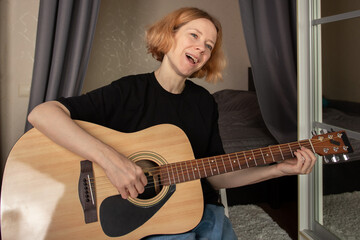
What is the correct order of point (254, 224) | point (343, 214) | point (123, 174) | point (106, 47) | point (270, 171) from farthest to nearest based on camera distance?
point (106, 47), point (254, 224), point (343, 214), point (270, 171), point (123, 174)

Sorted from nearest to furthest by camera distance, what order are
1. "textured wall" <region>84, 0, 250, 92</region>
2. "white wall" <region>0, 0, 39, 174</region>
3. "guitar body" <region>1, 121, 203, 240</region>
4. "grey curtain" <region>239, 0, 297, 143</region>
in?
"guitar body" <region>1, 121, 203, 240</region>, "white wall" <region>0, 0, 39, 174</region>, "grey curtain" <region>239, 0, 297, 143</region>, "textured wall" <region>84, 0, 250, 92</region>

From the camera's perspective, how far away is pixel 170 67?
134 centimetres

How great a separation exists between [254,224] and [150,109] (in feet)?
4.67

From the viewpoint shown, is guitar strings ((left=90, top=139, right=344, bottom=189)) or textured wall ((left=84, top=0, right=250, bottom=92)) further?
textured wall ((left=84, top=0, right=250, bottom=92))

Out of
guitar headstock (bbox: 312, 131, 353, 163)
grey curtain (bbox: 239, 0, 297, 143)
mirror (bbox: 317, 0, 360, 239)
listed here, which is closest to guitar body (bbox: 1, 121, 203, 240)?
guitar headstock (bbox: 312, 131, 353, 163)

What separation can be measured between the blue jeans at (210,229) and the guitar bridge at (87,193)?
21 centimetres

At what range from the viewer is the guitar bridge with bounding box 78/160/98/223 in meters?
1.07

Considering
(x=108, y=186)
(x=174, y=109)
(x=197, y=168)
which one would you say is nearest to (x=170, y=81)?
(x=174, y=109)

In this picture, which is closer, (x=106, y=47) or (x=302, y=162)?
(x=302, y=162)

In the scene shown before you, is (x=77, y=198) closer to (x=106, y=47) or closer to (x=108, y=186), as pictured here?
(x=108, y=186)

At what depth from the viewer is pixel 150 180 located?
1.15 metres

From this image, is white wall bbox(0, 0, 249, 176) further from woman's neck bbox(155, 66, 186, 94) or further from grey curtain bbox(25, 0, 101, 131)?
woman's neck bbox(155, 66, 186, 94)

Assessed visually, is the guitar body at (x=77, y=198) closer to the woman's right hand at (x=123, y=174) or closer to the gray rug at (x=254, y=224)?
the woman's right hand at (x=123, y=174)

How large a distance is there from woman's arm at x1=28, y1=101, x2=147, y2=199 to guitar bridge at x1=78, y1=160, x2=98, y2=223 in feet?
0.18
